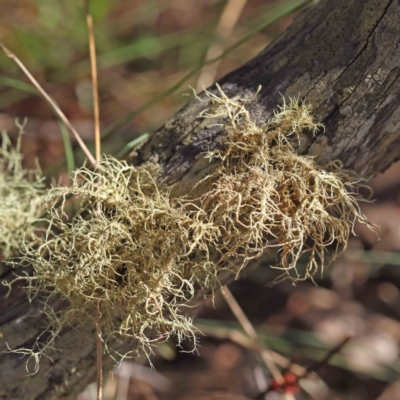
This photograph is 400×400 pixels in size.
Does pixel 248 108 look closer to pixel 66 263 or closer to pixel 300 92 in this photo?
pixel 300 92

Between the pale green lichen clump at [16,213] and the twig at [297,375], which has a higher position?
the pale green lichen clump at [16,213]

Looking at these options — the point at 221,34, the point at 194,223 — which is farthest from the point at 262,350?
the point at 221,34

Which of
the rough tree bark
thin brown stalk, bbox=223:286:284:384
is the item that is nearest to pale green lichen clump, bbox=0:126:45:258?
the rough tree bark

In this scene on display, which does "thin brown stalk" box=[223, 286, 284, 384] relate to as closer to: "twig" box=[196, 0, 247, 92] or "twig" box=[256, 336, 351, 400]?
"twig" box=[256, 336, 351, 400]

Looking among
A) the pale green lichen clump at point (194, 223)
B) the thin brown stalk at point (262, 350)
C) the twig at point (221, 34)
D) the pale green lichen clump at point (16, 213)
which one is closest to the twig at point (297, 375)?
the thin brown stalk at point (262, 350)

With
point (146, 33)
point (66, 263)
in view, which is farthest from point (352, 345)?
point (146, 33)

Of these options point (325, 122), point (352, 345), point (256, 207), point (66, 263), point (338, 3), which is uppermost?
point (338, 3)

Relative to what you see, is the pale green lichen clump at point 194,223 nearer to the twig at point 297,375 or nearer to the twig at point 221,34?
the twig at point 297,375
